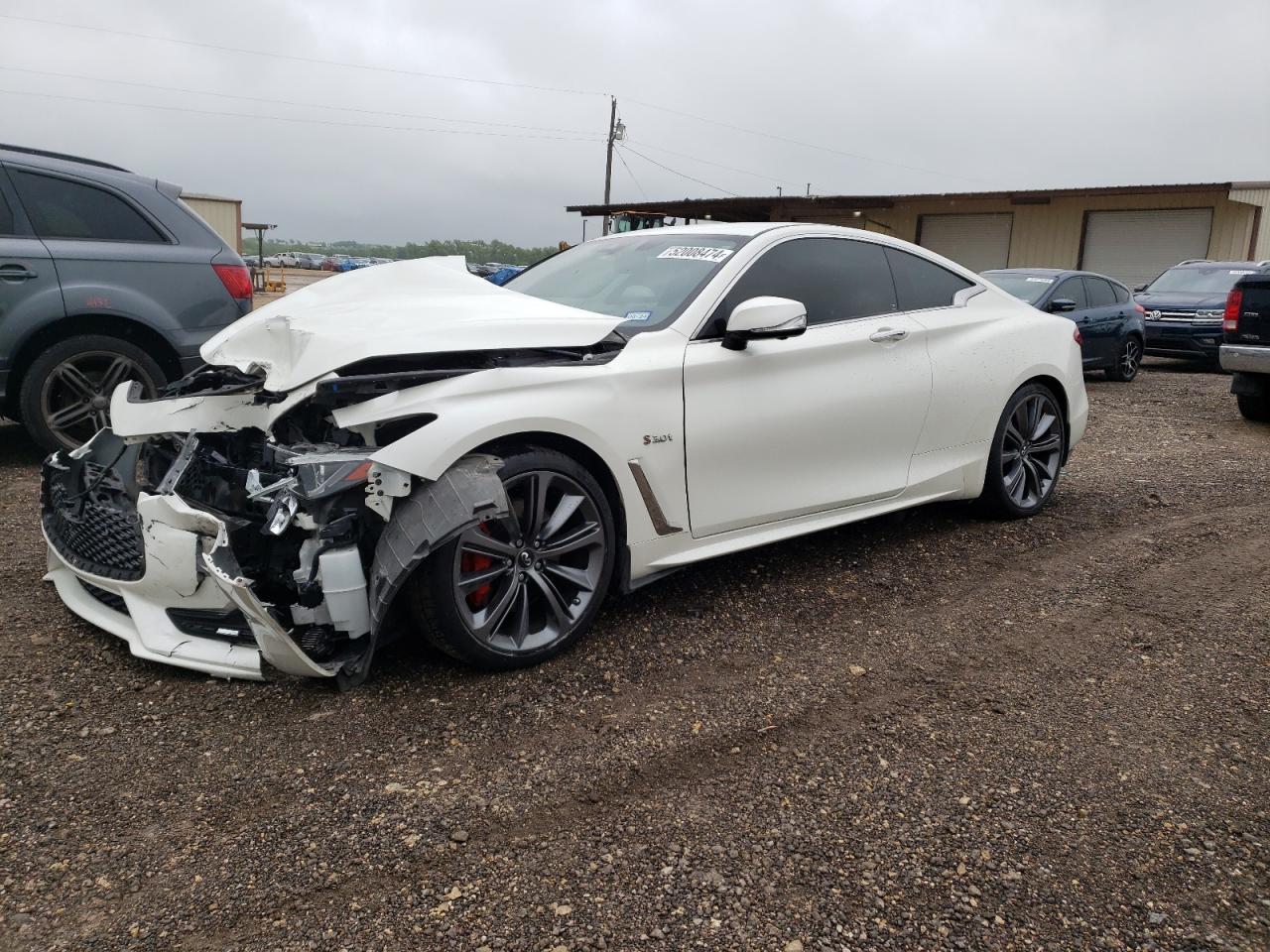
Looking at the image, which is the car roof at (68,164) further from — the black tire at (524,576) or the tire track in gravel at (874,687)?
the tire track in gravel at (874,687)

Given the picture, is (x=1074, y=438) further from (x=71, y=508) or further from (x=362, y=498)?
(x=71, y=508)

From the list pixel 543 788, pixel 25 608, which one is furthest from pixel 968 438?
pixel 25 608

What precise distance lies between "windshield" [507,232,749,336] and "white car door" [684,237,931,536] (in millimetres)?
181

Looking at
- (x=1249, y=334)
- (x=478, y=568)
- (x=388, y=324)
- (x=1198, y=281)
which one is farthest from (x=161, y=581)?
(x=1198, y=281)

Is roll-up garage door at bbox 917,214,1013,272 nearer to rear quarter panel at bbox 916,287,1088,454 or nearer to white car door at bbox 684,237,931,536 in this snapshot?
rear quarter panel at bbox 916,287,1088,454

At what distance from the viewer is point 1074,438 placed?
5.49 metres

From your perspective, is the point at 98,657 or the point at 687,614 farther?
the point at 687,614

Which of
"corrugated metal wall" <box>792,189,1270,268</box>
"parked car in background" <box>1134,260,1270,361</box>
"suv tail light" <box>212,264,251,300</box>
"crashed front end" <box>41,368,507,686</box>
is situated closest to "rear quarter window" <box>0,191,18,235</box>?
"suv tail light" <box>212,264,251,300</box>

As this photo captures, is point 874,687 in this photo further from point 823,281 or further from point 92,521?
point 92,521

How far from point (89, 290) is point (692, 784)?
489 cm

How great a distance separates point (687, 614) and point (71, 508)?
7.67ft

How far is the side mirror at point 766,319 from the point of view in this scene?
11.8 feet

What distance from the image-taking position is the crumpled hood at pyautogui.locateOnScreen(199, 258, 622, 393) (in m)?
3.14

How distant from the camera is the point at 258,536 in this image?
3.00 metres
